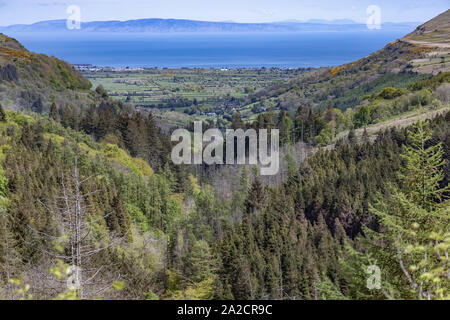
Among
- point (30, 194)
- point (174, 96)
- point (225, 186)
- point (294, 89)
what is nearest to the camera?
point (30, 194)

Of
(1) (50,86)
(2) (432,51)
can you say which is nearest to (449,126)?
(1) (50,86)

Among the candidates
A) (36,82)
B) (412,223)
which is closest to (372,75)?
(36,82)

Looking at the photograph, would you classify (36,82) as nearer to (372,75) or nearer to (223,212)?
(223,212)

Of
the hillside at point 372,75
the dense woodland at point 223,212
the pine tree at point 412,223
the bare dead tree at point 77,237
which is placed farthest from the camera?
the hillside at point 372,75

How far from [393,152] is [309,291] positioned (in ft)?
81.6

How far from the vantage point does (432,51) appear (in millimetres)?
116625

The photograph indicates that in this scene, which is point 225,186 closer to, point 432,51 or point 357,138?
point 357,138

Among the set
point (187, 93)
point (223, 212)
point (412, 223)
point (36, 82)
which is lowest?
point (223, 212)

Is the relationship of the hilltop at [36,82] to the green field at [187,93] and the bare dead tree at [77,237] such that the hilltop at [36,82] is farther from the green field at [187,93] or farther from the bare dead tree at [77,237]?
the bare dead tree at [77,237]

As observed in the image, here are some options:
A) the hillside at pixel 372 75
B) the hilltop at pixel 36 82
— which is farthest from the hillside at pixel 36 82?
the hillside at pixel 372 75

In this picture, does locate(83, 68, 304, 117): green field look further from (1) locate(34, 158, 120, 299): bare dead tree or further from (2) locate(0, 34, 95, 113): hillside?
(1) locate(34, 158, 120, 299): bare dead tree

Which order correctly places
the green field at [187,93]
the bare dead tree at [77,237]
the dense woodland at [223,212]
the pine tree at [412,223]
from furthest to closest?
the green field at [187,93] < the dense woodland at [223,212] < the pine tree at [412,223] < the bare dead tree at [77,237]
